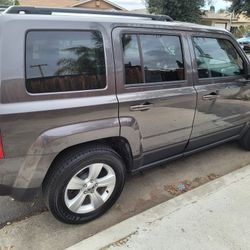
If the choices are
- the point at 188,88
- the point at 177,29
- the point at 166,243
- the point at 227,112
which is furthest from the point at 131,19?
the point at 166,243

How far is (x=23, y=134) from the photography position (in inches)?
77.5

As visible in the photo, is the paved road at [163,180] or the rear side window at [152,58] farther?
the paved road at [163,180]

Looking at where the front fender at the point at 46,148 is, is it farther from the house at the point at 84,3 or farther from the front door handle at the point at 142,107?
the house at the point at 84,3

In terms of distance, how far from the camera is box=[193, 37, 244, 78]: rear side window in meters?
A: 3.05

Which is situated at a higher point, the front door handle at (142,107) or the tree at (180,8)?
the tree at (180,8)

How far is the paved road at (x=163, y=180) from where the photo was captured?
2787 millimetres

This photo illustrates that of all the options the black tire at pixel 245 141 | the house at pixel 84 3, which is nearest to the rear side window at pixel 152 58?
the black tire at pixel 245 141

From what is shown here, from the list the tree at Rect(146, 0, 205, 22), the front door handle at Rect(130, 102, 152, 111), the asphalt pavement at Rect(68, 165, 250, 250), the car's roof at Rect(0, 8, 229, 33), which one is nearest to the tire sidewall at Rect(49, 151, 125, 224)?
the asphalt pavement at Rect(68, 165, 250, 250)

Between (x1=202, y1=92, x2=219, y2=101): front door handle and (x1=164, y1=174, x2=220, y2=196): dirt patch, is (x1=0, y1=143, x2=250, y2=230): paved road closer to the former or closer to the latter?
(x1=164, y1=174, x2=220, y2=196): dirt patch

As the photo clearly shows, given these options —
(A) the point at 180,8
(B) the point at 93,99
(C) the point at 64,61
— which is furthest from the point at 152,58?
(A) the point at 180,8

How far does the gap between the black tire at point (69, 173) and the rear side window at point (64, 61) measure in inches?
21.5

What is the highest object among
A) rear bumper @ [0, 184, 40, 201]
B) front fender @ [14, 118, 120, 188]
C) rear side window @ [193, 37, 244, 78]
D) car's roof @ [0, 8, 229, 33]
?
car's roof @ [0, 8, 229, 33]

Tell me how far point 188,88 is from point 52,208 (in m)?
1.79

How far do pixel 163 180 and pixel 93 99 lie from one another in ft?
5.24
